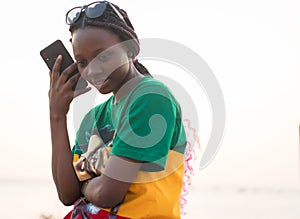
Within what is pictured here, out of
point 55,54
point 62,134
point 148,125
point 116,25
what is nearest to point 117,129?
point 148,125

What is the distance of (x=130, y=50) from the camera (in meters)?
1.92

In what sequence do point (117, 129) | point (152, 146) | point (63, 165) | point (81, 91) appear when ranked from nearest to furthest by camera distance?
point (152, 146) → point (117, 129) → point (63, 165) → point (81, 91)

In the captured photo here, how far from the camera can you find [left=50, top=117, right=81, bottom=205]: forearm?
1896mm

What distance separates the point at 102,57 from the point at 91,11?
0.67 feet

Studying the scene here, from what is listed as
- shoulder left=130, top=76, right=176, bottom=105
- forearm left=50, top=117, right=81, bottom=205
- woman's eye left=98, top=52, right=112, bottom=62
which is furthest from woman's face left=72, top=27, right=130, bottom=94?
forearm left=50, top=117, right=81, bottom=205

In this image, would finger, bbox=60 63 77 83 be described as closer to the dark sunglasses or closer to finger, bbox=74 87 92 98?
finger, bbox=74 87 92 98

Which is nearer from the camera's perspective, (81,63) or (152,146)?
(152,146)

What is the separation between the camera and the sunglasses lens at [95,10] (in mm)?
1882

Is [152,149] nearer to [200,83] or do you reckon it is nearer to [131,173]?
[131,173]

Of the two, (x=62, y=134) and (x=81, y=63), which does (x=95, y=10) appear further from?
(x=62, y=134)

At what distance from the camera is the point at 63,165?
1893mm

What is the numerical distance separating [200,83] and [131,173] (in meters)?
0.59

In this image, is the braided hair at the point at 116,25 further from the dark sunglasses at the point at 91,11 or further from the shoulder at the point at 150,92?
the shoulder at the point at 150,92

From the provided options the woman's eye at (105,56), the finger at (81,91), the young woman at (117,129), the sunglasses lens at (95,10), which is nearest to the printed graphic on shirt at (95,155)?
the young woman at (117,129)
